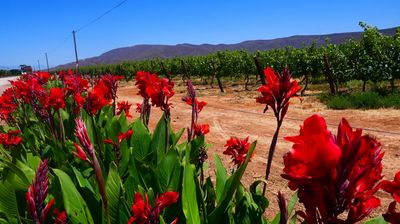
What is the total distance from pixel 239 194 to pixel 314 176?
1223 millimetres

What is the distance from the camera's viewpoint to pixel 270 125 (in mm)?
7504

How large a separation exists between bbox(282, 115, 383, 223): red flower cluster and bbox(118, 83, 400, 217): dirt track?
2766mm

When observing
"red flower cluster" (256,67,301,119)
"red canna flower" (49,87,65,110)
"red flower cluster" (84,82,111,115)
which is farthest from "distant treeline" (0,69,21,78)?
"red flower cluster" (256,67,301,119)

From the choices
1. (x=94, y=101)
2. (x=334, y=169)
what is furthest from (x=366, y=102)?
(x=334, y=169)

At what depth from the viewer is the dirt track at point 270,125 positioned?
4.50 meters

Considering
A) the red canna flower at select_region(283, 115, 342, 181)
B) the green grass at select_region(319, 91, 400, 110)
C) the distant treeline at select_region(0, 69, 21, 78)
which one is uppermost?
the red canna flower at select_region(283, 115, 342, 181)

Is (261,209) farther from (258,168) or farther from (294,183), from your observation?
(258,168)

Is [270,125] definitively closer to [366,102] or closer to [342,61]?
[366,102]

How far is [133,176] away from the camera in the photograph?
5.86 ft

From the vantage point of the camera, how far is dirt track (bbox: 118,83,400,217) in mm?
4501

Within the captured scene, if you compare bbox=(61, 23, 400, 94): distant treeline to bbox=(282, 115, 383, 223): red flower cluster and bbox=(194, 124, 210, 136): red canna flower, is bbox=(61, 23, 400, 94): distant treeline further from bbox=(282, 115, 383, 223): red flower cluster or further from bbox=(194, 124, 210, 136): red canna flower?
bbox=(282, 115, 383, 223): red flower cluster

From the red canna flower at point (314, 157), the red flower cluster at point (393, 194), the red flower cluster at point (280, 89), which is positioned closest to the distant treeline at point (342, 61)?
the red flower cluster at point (280, 89)

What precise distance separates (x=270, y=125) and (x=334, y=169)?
707cm

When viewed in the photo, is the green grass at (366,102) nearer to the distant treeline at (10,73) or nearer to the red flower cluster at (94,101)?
the red flower cluster at (94,101)
